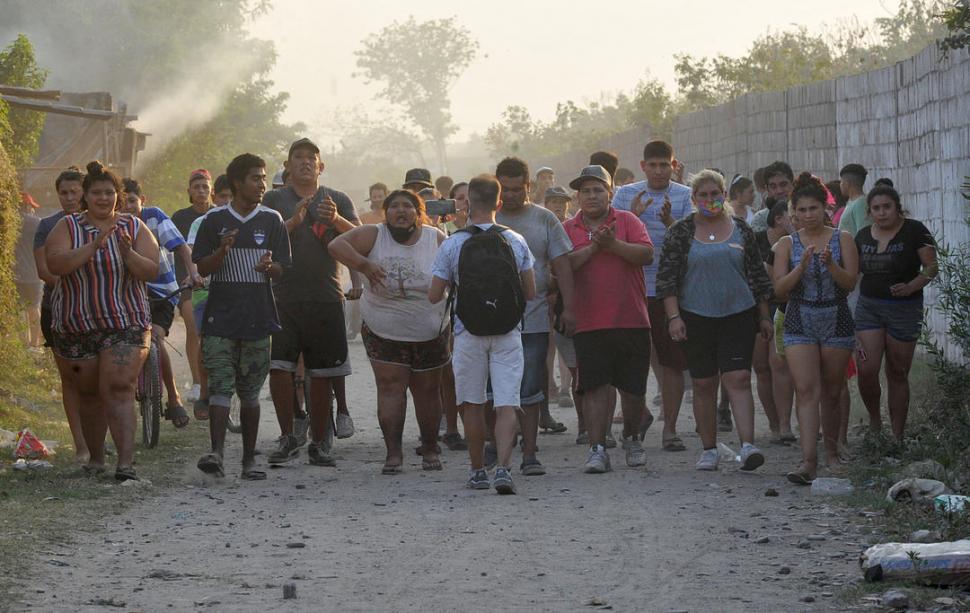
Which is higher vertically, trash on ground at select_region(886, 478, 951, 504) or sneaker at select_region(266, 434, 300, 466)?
sneaker at select_region(266, 434, 300, 466)

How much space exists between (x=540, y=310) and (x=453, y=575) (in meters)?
3.78

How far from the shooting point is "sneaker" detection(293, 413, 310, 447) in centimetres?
1165

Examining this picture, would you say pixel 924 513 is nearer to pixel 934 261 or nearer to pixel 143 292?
pixel 934 261

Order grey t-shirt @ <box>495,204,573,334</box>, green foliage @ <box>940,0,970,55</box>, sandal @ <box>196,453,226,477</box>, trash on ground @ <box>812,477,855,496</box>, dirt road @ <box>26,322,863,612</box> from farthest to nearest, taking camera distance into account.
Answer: green foliage @ <box>940,0,970,55</box> → grey t-shirt @ <box>495,204,573,334</box> → sandal @ <box>196,453,226,477</box> → trash on ground @ <box>812,477,855,496</box> → dirt road @ <box>26,322,863,612</box>

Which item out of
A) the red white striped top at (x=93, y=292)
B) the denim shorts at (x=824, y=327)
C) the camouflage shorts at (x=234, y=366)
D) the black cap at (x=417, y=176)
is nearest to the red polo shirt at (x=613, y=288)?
the denim shorts at (x=824, y=327)

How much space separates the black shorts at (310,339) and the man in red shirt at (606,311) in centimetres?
171

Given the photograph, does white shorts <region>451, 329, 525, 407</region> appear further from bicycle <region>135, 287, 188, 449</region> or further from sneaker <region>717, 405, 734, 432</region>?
sneaker <region>717, 405, 734, 432</region>

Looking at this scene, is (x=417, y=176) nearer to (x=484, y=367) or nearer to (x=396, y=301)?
(x=396, y=301)

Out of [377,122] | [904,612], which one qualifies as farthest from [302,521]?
[377,122]

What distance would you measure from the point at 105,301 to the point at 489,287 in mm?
2375

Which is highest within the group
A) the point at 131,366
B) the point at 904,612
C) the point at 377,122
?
the point at 377,122

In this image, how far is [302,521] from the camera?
861cm

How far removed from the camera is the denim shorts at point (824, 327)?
387 inches

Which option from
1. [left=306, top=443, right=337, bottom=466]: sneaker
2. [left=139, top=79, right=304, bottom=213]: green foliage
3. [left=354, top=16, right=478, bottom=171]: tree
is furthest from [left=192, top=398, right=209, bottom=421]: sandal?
[left=354, top=16, right=478, bottom=171]: tree
